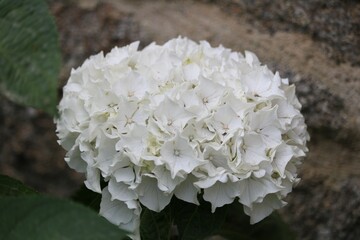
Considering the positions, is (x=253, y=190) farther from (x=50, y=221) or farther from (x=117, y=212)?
(x=50, y=221)

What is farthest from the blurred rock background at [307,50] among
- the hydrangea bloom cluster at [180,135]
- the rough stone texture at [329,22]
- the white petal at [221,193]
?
the white petal at [221,193]

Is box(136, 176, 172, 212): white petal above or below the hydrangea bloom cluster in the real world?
below

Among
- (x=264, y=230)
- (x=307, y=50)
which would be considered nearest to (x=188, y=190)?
(x=264, y=230)

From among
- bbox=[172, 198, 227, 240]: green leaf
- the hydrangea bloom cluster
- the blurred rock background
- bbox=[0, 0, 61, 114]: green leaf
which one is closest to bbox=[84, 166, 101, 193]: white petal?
the hydrangea bloom cluster

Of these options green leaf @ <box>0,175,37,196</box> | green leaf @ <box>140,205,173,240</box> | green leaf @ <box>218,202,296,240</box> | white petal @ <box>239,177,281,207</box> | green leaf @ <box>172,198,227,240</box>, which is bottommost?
green leaf @ <box>218,202,296,240</box>

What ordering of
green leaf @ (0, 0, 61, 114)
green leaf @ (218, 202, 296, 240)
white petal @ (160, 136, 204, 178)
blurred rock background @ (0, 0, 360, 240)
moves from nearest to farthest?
1. green leaf @ (0, 0, 61, 114)
2. white petal @ (160, 136, 204, 178)
3. green leaf @ (218, 202, 296, 240)
4. blurred rock background @ (0, 0, 360, 240)

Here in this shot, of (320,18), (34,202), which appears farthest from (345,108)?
(34,202)

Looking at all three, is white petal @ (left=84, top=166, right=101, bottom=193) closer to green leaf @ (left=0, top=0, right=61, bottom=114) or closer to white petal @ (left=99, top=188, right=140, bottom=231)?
white petal @ (left=99, top=188, right=140, bottom=231)
